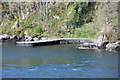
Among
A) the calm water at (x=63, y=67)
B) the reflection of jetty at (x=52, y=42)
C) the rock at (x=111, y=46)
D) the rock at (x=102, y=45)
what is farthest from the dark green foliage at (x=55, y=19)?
the calm water at (x=63, y=67)

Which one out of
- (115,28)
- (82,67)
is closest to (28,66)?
(82,67)

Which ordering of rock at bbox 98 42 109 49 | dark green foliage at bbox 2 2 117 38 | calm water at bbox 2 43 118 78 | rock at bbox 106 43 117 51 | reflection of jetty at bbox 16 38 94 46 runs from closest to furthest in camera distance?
calm water at bbox 2 43 118 78, rock at bbox 106 43 117 51, rock at bbox 98 42 109 49, reflection of jetty at bbox 16 38 94 46, dark green foliage at bbox 2 2 117 38

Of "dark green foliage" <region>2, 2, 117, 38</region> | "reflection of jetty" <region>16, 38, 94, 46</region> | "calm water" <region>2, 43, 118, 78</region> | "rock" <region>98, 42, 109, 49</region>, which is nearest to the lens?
"calm water" <region>2, 43, 118, 78</region>

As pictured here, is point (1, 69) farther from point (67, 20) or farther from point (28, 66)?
point (67, 20)

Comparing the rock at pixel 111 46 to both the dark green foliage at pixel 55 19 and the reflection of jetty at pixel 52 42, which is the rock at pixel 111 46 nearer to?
the reflection of jetty at pixel 52 42

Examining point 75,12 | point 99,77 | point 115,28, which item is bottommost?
point 99,77

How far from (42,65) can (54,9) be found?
6755cm

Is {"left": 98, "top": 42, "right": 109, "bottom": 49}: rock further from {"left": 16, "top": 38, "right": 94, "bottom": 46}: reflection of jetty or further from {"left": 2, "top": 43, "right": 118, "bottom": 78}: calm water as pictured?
{"left": 16, "top": 38, "right": 94, "bottom": 46}: reflection of jetty

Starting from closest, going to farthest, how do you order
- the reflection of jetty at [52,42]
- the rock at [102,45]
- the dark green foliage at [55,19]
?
1. the rock at [102,45]
2. the reflection of jetty at [52,42]
3. the dark green foliage at [55,19]

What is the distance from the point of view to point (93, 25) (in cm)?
8831

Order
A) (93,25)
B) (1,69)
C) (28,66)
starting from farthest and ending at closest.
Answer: (93,25)
(28,66)
(1,69)

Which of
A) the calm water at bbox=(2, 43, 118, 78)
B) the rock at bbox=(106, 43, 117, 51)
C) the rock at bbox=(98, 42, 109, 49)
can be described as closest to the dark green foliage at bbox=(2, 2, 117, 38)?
the rock at bbox=(98, 42, 109, 49)

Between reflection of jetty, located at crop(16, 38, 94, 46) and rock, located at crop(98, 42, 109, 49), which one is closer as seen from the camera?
rock, located at crop(98, 42, 109, 49)

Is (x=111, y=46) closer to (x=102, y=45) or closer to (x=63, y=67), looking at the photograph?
(x=102, y=45)
